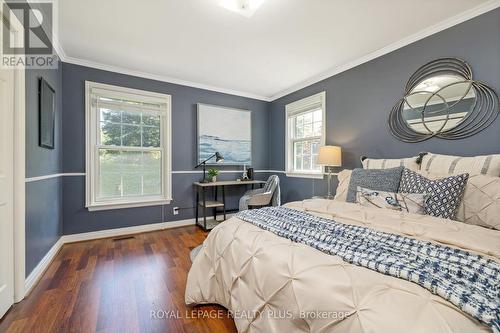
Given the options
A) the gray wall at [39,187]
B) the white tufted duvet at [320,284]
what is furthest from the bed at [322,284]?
the gray wall at [39,187]

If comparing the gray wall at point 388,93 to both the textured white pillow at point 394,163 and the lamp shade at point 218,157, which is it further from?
the lamp shade at point 218,157

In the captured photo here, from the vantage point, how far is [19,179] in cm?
168

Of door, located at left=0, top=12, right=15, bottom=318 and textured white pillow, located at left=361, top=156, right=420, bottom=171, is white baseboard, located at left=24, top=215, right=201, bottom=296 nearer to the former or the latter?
door, located at left=0, top=12, right=15, bottom=318

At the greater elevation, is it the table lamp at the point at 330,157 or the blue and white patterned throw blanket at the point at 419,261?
the table lamp at the point at 330,157

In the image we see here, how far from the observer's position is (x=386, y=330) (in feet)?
2.03

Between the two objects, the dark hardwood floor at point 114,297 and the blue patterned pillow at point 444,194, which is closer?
the dark hardwood floor at point 114,297

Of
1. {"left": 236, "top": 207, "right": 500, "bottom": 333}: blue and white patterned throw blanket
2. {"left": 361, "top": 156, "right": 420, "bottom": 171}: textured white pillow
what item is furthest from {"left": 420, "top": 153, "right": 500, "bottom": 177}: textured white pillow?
{"left": 236, "top": 207, "right": 500, "bottom": 333}: blue and white patterned throw blanket

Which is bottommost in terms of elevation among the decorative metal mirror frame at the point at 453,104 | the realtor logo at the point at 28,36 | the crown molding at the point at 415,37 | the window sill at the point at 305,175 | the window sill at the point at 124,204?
the window sill at the point at 124,204

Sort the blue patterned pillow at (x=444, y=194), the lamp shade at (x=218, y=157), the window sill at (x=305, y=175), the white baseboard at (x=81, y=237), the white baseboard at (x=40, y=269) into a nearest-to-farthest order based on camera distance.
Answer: the blue patterned pillow at (x=444, y=194), the white baseboard at (x=40, y=269), the white baseboard at (x=81, y=237), the window sill at (x=305, y=175), the lamp shade at (x=218, y=157)

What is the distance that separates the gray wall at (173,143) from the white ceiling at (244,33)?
0.23 meters

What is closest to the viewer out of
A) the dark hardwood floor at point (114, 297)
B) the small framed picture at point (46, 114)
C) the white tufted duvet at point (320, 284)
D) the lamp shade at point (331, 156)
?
the white tufted duvet at point (320, 284)

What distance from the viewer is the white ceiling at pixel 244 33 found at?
1968 mm

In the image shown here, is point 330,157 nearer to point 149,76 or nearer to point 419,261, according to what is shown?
point 419,261

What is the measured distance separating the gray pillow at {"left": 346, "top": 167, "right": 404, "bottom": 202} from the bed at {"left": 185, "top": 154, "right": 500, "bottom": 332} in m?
0.36
